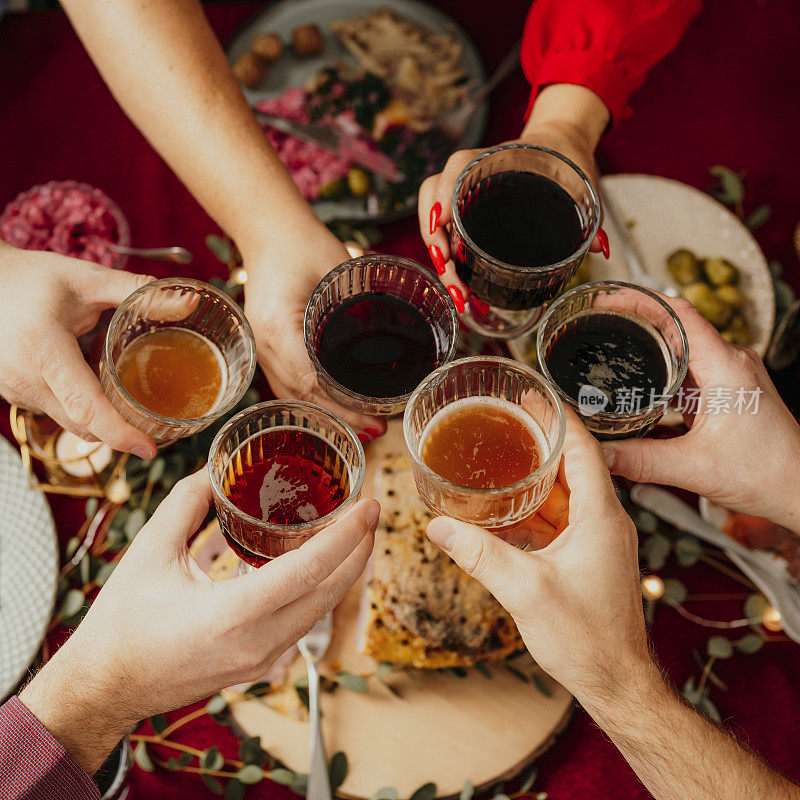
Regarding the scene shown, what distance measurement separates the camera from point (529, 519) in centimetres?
Answer: 158

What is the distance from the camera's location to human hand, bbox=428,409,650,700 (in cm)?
128

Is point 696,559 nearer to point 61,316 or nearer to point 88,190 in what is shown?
point 61,316

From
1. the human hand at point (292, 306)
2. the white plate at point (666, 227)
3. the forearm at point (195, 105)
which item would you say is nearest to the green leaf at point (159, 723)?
the human hand at point (292, 306)

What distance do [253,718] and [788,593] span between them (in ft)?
4.68

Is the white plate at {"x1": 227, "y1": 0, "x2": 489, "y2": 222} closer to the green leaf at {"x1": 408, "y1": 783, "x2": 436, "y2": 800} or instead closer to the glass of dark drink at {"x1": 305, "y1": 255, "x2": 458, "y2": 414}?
the glass of dark drink at {"x1": 305, "y1": 255, "x2": 458, "y2": 414}

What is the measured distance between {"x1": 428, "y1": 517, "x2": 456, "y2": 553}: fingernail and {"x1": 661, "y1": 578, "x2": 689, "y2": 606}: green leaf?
2.97 ft

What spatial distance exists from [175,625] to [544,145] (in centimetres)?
136

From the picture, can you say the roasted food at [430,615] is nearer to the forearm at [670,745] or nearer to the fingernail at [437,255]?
the forearm at [670,745]

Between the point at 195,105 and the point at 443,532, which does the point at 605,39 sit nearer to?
the point at 195,105

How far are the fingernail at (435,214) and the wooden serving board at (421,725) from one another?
41.4 inches

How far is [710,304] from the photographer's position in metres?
2.11

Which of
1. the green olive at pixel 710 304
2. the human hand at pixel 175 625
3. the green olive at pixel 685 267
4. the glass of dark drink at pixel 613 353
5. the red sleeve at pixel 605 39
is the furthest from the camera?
the green olive at pixel 685 267

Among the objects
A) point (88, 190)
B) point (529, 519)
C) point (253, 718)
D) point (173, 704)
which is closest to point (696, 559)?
point (529, 519)

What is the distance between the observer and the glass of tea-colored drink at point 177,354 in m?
1.54
